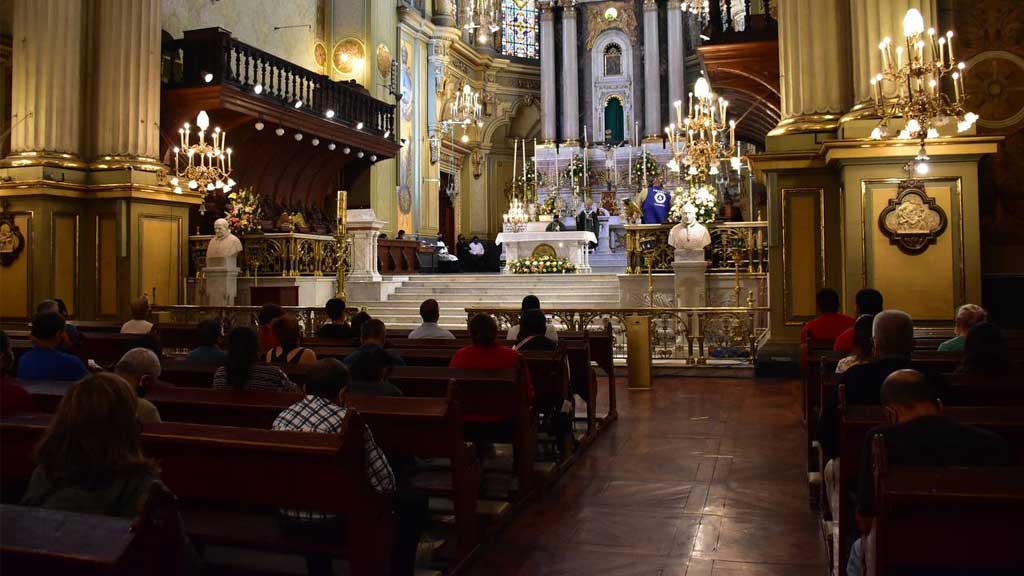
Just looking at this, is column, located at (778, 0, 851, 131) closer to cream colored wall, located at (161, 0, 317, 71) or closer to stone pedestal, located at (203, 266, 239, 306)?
stone pedestal, located at (203, 266, 239, 306)

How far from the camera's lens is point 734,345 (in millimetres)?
11266

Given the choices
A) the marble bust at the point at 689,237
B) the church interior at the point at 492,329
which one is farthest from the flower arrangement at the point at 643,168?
the marble bust at the point at 689,237

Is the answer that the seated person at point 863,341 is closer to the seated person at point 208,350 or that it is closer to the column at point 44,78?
the seated person at point 208,350

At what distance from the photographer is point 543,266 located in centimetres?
1731

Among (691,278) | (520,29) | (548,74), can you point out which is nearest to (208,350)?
(691,278)

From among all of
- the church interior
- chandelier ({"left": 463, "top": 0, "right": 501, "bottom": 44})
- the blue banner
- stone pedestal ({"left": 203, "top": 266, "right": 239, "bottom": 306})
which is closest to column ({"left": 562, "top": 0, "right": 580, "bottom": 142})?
chandelier ({"left": 463, "top": 0, "right": 501, "bottom": 44})

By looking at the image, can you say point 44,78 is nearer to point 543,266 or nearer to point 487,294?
point 487,294

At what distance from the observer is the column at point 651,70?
28.5 metres

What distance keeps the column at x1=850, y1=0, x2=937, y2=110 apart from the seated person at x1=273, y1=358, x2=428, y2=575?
736cm

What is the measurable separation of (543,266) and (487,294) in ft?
6.48

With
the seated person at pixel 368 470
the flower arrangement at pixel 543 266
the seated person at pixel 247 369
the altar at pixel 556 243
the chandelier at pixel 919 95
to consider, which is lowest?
the seated person at pixel 368 470

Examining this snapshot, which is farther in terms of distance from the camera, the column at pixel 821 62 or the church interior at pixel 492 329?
the column at pixel 821 62

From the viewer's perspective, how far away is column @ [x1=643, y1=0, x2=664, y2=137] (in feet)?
93.7

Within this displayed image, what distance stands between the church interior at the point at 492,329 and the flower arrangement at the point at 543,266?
124 mm
